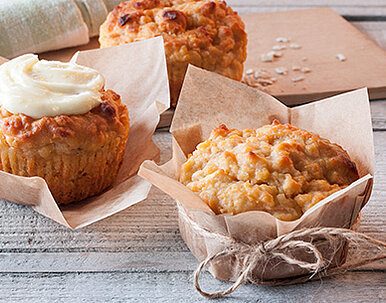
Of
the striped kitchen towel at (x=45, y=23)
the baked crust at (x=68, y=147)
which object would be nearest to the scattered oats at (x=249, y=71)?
the striped kitchen towel at (x=45, y=23)

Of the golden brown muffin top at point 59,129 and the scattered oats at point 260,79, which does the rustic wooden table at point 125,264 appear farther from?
the scattered oats at point 260,79

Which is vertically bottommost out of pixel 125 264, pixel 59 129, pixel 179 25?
pixel 125 264

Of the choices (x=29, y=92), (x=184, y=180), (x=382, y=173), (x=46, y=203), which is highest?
(x=29, y=92)

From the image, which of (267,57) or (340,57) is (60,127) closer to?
(267,57)

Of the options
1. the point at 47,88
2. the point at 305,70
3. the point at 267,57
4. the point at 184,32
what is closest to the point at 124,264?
the point at 47,88

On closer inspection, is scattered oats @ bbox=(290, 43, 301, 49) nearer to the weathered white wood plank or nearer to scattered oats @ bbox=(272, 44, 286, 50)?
scattered oats @ bbox=(272, 44, 286, 50)

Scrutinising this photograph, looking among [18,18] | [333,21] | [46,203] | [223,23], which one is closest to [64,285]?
[46,203]

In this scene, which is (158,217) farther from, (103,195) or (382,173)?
(382,173)
